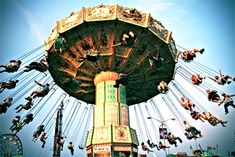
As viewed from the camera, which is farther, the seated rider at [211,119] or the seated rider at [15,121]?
the seated rider at [15,121]

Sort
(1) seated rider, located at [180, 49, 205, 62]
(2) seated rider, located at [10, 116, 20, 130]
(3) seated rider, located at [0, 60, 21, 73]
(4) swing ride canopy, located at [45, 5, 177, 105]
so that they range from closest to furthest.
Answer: (3) seated rider, located at [0, 60, 21, 73]
(1) seated rider, located at [180, 49, 205, 62]
(4) swing ride canopy, located at [45, 5, 177, 105]
(2) seated rider, located at [10, 116, 20, 130]

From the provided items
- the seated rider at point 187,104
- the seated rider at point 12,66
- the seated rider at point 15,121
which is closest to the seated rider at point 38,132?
the seated rider at point 15,121

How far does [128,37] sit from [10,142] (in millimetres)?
29019

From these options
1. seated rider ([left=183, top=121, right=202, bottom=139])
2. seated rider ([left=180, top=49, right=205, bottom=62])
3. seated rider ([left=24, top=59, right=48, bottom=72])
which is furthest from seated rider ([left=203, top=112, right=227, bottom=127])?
seated rider ([left=24, top=59, right=48, bottom=72])

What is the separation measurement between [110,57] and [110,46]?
1.02 metres

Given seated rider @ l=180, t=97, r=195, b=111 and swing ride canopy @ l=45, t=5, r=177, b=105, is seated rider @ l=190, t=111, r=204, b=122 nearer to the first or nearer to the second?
seated rider @ l=180, t=97, r=195, b=111

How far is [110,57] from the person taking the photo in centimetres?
2125

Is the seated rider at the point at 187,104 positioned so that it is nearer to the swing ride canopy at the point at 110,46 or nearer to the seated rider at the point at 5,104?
the swing ride canopy at the point at 110,46

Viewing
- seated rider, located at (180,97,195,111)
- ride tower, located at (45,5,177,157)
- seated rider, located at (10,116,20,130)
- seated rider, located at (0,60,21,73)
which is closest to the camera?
seated rider, located at (0,60,21,73)

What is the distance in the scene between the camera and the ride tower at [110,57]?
62.4ft

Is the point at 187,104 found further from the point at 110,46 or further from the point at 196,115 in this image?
the point at 110,46

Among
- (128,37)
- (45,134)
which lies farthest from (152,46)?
(45,134)

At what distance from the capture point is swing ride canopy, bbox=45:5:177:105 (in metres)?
19.4

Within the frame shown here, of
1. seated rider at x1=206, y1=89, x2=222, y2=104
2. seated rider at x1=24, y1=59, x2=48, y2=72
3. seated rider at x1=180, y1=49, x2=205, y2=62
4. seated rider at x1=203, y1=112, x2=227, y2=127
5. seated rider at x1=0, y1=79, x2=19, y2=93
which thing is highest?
seated rider at x1=180, y1=49, x2=205, y2=62
